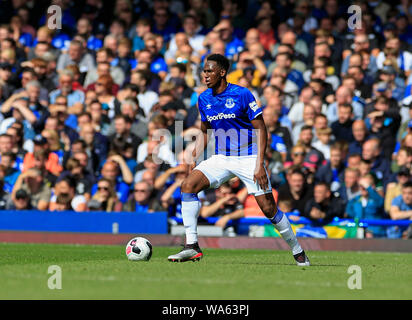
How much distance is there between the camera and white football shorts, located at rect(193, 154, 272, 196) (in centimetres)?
1069

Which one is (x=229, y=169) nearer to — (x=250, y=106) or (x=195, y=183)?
(x=195, y=183)

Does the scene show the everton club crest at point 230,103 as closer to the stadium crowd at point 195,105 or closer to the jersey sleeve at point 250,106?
the jersey sleeve at point 250,106

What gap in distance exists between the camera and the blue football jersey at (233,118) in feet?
35.1

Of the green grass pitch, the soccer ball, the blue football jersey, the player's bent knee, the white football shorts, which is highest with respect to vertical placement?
the blue football jersey

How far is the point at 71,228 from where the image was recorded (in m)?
16.9

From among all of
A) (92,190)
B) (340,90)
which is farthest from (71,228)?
(340,90)

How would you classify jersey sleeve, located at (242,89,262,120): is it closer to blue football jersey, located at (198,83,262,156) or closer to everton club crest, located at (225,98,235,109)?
blue football jersey, located at (198,83,262,156)

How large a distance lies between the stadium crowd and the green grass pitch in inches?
148

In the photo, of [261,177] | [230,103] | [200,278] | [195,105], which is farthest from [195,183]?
[195,105]

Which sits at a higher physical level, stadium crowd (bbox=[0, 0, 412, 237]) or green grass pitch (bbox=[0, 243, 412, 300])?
stadium crowd (bbox=[0, 0, 412, 237])

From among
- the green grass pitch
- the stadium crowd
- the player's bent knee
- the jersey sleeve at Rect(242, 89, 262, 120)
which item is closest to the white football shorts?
the player's bent knee

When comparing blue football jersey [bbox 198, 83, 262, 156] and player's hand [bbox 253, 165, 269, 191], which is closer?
player's hand [bbox 253, 165, 269, 191]

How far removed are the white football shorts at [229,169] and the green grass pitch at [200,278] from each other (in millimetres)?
950

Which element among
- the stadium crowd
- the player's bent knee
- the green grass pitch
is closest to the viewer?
the green grass pitch
